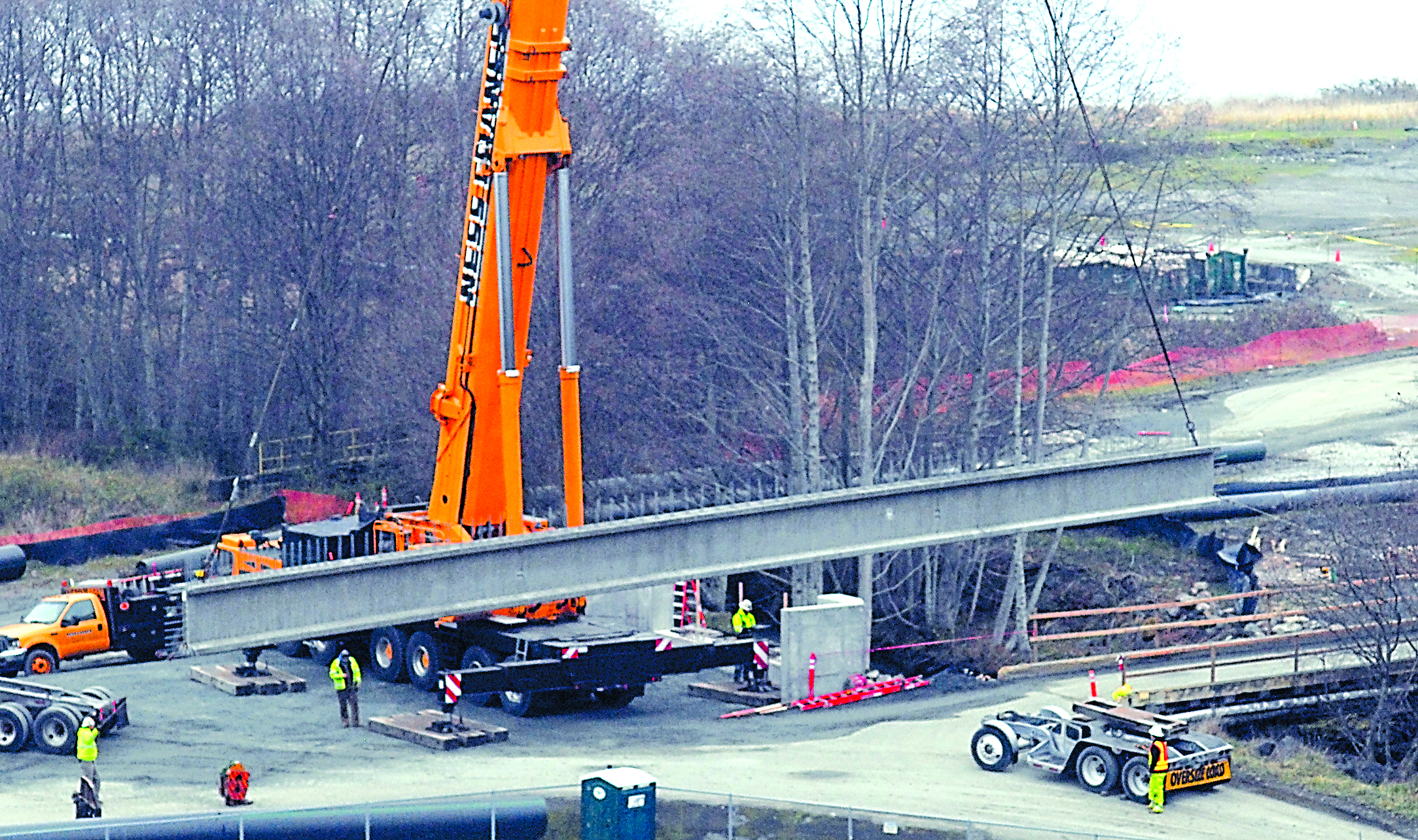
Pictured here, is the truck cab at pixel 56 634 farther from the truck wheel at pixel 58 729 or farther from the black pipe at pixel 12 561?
the truck wheel at pixel 58 729

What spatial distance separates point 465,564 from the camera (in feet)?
63.8

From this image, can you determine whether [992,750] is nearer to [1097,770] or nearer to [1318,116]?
[1097,770]

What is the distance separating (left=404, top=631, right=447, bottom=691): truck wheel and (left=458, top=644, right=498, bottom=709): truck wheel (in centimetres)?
36

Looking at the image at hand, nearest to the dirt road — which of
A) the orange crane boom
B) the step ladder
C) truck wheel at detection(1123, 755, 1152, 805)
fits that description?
truck wheel at detection(1123, 755, 1152, 805)

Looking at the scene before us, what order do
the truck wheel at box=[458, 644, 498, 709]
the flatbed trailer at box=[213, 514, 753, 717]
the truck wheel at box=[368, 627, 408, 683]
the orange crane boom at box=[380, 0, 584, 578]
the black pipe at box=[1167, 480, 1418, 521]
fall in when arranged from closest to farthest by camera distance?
the orange crane boom at box=[380, 0, 584, 578]
the flatbed trailer at box=[213, 514, 753, 717]
the truck wheel at box=[458, 644, 498, 709]
the truck wheel at box=[368, 627, 408, 683]
the black pipe at box=[1167, 480, 1418, 521]

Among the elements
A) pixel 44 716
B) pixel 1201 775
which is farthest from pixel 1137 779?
pixel 44 716

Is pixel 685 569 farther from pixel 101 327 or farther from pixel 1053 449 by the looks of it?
pixel 101 327

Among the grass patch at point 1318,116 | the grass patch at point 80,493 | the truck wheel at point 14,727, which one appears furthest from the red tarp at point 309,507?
the grass patch at point 1318,116

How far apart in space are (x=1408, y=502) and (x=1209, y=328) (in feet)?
73.5

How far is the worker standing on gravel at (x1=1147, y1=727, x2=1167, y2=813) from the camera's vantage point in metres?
22.0

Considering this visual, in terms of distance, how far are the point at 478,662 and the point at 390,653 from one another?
217 cm

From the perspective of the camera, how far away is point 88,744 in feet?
73.0

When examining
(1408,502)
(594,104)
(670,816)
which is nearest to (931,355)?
(1408,502)

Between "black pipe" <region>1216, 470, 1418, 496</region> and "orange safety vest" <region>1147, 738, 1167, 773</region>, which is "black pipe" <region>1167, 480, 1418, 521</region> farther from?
"orange safety vest" <region>1147, 738, 1167, 773</region>
